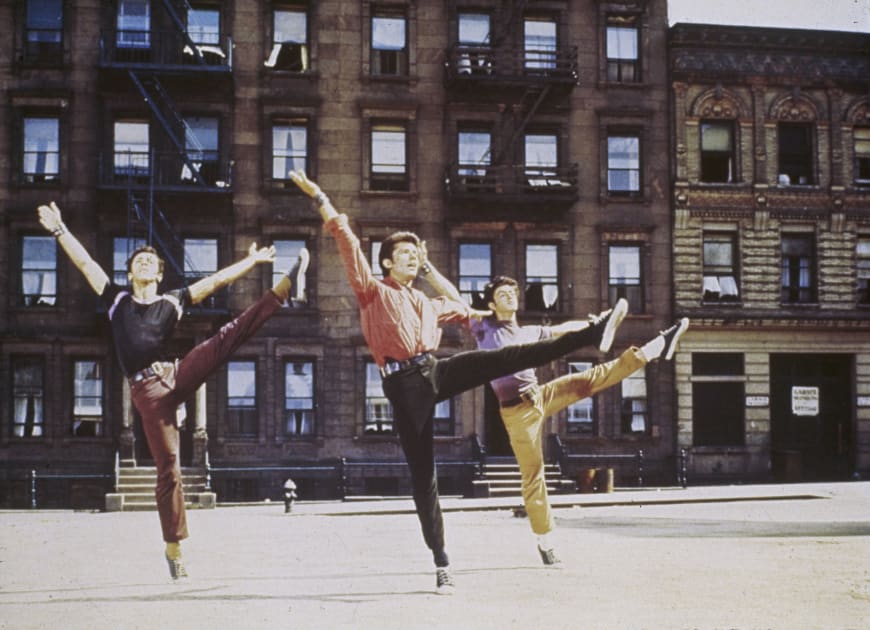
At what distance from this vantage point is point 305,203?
26766 mm

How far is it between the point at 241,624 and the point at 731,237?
24118 millimetres

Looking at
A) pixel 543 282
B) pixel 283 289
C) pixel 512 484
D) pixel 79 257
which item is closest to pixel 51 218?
pixel 79 257

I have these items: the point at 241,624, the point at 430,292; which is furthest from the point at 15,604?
the point at 430,292

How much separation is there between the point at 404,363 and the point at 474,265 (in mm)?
20188

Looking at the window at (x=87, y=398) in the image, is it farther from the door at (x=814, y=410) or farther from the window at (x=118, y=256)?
the door at (x=814, y=410)

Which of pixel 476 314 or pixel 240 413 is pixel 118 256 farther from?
pixel 476 314

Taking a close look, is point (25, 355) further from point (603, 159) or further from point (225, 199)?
point (603, 159)

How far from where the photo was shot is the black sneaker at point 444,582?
295 inches

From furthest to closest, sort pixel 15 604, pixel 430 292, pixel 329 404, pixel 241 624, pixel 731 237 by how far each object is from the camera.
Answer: pixel 731 237
pixel 329 404
pixel 430 292
pixel 15 604
pixel 241 624

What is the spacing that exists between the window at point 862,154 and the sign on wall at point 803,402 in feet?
17.7

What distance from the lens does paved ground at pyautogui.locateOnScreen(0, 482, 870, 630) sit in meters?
6.74

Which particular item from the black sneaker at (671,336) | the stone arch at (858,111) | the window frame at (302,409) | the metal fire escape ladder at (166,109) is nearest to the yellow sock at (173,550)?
the black sneaker at (671,336)

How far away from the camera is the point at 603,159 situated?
1107 inches

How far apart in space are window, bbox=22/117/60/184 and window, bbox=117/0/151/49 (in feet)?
8.21
